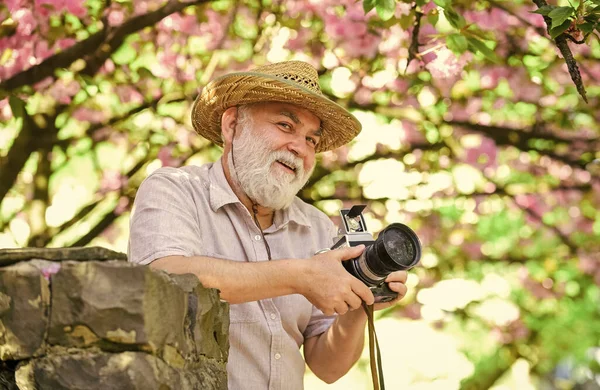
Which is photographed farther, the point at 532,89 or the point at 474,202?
the point at 474,202

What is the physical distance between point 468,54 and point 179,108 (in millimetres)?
2078

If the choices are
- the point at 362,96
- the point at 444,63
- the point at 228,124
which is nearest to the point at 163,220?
the point at 228,124

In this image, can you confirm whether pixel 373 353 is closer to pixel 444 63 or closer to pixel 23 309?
pixel 23 309

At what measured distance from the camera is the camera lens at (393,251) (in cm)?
Result: 261

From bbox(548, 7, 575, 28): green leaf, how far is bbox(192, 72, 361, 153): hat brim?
879 mm

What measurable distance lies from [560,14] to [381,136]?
420 centimetres

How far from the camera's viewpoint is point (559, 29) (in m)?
2.57

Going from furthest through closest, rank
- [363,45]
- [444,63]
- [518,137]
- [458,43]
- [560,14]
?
[518,137], [363,45], [444,63], [458,43], [560,14]

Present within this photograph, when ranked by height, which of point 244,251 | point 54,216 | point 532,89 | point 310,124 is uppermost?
point 310,124

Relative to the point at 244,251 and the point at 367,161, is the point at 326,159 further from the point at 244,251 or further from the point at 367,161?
the point at 244,251

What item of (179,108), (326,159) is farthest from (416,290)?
(179,108)

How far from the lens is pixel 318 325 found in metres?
3.29

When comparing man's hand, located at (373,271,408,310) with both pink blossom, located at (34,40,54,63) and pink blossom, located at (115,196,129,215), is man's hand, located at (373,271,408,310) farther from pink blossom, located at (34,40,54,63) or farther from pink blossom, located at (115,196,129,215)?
pink blossom, located at (115,196,129,215)

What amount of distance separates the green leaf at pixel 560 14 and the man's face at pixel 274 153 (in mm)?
1004
